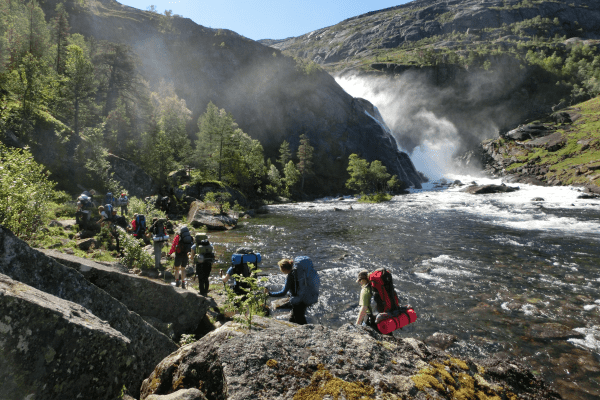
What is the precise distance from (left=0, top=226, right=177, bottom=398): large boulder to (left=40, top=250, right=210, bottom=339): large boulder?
1.57 metres

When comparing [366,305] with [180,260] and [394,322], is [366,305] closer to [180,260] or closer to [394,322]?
[394,322]

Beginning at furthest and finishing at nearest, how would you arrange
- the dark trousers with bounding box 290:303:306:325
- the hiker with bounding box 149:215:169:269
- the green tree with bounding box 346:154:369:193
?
the green tree with bounding box 346:154:369:193, the hiker with bounding box 149:215:169:269, the dark trousers with bounding box 290:303:306:325

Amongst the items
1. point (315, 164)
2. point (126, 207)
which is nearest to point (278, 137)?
point (315, 164)

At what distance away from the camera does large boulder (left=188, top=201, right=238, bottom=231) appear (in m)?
28.5

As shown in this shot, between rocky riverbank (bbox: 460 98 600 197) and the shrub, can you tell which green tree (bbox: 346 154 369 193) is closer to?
rocky riverbank (bbox: 460 98 600 197)

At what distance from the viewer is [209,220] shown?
1147 inches

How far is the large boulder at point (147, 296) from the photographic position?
19.4 feet

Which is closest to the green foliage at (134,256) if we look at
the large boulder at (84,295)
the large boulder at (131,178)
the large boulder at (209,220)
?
the large boulder at (84,295)

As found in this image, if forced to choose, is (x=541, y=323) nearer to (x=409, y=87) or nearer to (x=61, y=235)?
(x=61, y=235)

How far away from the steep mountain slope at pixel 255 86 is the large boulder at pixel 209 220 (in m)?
64.0

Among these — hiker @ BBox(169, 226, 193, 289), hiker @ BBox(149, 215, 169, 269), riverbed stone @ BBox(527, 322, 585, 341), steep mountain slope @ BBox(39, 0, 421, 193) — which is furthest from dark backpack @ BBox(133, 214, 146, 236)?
steep mountain slope @ BBox(39, 0, 421, 193)

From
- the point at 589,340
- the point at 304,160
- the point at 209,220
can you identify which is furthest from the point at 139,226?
the point at 304,160

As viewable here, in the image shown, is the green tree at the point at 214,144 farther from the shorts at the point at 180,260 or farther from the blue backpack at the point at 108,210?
the shorts at the point at 180,260

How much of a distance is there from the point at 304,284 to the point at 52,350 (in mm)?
5155
